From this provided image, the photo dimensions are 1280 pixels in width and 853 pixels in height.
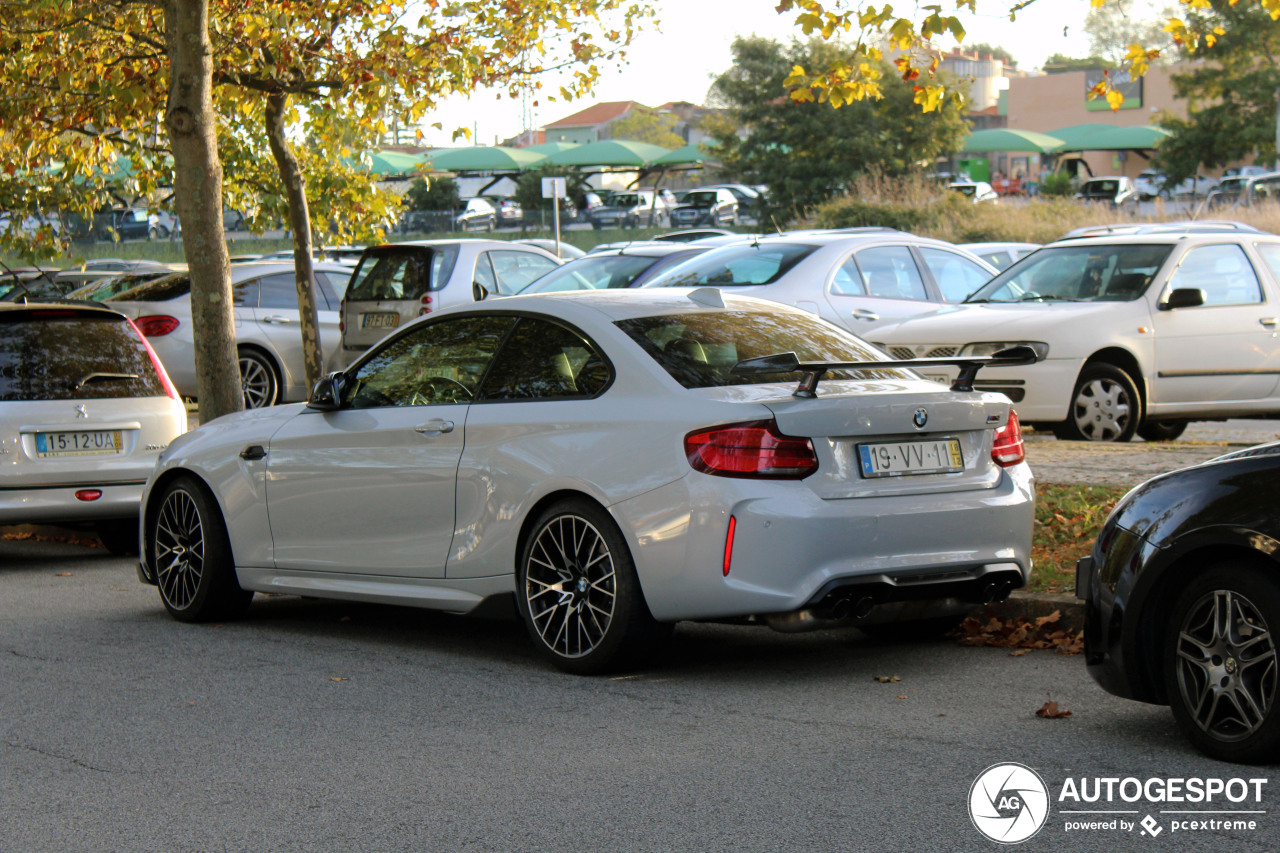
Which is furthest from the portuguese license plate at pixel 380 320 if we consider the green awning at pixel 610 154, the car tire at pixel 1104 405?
the green awning at pixel 610 154

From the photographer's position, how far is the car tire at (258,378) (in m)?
17.1

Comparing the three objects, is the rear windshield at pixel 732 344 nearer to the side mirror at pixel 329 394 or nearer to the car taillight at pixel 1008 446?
the car taillight at pixel 1008 446

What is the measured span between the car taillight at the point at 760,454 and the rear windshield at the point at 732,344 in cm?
38

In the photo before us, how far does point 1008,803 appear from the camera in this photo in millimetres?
4406

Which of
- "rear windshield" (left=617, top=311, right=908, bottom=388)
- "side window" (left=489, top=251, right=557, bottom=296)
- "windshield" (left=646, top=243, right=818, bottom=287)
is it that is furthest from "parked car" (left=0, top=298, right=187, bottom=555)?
"side window" (left=489, top=251, right=557, bottom=296)

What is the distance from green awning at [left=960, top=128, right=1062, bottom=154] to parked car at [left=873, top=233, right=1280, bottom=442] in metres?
38.8

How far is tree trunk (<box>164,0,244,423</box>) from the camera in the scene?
1101cm

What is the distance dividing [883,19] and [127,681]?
20.7 feet

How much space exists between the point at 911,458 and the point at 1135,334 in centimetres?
653

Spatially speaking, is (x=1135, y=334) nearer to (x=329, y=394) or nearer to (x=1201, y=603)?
(x=329, y=394)

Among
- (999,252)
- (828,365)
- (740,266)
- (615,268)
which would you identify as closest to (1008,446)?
(828,365)

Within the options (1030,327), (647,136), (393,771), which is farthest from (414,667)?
(647,136)

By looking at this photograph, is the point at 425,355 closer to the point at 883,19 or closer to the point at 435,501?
the point at 435,501

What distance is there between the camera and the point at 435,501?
6.77 metres
